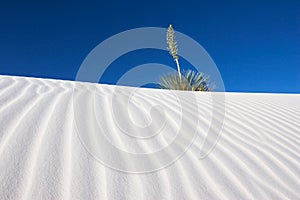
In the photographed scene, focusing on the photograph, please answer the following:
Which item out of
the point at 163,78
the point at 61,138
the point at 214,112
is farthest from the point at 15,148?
the point at 163,78

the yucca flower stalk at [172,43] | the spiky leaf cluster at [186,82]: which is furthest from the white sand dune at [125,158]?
the yucca flower stalk at [172,43]

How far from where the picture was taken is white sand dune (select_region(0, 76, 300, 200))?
57.3 inches

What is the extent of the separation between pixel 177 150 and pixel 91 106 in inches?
42.2

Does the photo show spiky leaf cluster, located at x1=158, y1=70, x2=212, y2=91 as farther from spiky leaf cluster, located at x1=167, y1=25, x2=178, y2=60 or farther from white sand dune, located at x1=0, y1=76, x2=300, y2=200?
white sand dune, located at x1=0, y1=76, x2=300, y2=200

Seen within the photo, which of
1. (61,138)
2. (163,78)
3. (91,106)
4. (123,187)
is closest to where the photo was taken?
(123,187)

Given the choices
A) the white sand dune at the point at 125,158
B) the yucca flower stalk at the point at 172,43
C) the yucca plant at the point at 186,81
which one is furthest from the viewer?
the yucca flower stalk at the point at 172,43

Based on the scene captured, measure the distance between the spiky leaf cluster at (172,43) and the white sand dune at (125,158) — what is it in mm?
8827

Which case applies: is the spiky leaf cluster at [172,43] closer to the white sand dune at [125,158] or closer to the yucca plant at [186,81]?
the yucca plant at [186,81]

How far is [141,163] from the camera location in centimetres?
180

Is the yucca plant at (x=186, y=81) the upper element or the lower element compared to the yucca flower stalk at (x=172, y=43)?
lower

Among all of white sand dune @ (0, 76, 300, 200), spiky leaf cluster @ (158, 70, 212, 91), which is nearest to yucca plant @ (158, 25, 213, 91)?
spiky leaf cluster @ (158, 70, 212, 91)

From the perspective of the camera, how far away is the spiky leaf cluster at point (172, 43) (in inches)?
454

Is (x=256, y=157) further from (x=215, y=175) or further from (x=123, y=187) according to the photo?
(x=123, y=187)

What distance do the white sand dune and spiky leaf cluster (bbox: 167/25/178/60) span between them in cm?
883
